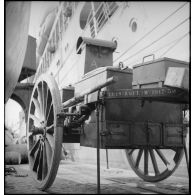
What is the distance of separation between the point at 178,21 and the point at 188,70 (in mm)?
3279

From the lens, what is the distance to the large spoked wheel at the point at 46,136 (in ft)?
11.0

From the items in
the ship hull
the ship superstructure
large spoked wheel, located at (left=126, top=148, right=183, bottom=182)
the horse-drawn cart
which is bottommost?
large spoked wheel, located at (left=126, top=148, right=183, bottom=182)

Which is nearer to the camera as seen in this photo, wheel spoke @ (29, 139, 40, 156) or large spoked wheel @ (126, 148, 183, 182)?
large spoked wheel @ (126, 148, 183, 182)

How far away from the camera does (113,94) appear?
9.75 feet

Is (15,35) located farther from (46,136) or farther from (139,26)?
(139,26)

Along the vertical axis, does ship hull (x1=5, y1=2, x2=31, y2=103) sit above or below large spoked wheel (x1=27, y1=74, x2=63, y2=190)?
above

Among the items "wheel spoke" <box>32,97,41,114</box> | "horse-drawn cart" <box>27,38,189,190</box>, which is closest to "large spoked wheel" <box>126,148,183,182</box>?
"horse-drawn cart" <box>27,38,189,190</box>

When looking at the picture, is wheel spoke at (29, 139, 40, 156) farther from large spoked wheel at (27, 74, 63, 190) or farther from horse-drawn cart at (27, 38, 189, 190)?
horse-drawn cart at (27, 38, 189, 190)

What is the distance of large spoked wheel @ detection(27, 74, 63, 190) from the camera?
11.0ft

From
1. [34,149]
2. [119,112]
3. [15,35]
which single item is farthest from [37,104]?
[15,35]

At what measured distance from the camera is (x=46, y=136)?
3.85 meters
